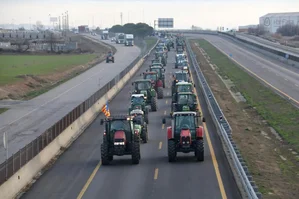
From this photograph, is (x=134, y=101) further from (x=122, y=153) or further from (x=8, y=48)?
(x=8, y=48)

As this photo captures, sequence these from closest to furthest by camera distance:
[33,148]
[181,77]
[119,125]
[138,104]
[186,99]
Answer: [33,148] < [119,125] < [186,99] < [138,104] < [181,77]

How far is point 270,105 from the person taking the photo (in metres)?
52.8

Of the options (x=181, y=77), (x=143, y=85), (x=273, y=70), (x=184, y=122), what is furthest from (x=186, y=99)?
(x=273, y=70)

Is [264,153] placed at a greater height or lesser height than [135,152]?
lesser

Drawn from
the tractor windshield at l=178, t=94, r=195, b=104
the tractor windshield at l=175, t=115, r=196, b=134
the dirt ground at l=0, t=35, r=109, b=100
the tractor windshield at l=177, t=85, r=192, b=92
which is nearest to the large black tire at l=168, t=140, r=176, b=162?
the tractor windshield at l=175, t=115, r=196, b=134

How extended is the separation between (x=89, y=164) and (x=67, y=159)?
1961mm

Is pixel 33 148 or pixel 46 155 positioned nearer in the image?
pixel 33 148

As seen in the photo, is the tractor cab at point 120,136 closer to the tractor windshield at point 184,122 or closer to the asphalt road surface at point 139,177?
the asphalt road surface at point 139,177

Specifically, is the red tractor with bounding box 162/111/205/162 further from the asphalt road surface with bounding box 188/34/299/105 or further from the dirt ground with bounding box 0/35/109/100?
the dirt ground with bounding box 0/35/109/100

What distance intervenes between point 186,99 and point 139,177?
1526 centimetres

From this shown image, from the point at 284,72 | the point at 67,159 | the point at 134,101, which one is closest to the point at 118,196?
the point at 67,159

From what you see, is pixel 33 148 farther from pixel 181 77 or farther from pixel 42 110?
pixel 181 77

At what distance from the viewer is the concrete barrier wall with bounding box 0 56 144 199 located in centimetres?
2342

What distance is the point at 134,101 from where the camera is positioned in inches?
1623
